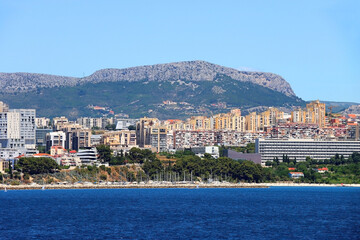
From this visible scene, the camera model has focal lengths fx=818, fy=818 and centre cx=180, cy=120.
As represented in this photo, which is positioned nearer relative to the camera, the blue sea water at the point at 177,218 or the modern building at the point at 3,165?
the blue sea water at the point at 177,218

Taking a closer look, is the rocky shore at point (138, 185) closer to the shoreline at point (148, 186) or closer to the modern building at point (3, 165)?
the shoreline at point (148, 186)


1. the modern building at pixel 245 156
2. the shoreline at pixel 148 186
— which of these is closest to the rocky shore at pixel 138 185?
the shoreline at pixel 148 186

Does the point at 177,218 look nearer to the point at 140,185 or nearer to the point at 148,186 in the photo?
the point at 148,186

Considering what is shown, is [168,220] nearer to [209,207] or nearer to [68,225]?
[68,225]

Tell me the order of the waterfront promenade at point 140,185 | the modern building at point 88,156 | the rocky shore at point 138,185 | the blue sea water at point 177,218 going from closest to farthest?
the blue sea water at point 177,218
the rocky shore at point 138,185
the waterfront promenade at point 140,185
the modern building at point 88,156

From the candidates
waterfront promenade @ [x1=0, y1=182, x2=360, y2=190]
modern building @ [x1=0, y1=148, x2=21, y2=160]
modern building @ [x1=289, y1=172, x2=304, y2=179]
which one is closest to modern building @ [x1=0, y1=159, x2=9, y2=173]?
waterfront promenade @ [x1=0, y1=182, x2=360, y2=190]

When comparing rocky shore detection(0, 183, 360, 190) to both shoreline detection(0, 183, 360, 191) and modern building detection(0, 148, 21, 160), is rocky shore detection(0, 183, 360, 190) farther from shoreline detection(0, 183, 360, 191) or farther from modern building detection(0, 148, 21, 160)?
modern building detection(0, 148, 21, 160)

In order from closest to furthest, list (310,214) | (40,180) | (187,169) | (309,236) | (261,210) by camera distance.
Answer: (309,236)
(310,214)
(261,210)
(40,180)
(187,169)

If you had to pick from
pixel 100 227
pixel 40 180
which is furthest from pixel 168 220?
pixel 40 180
